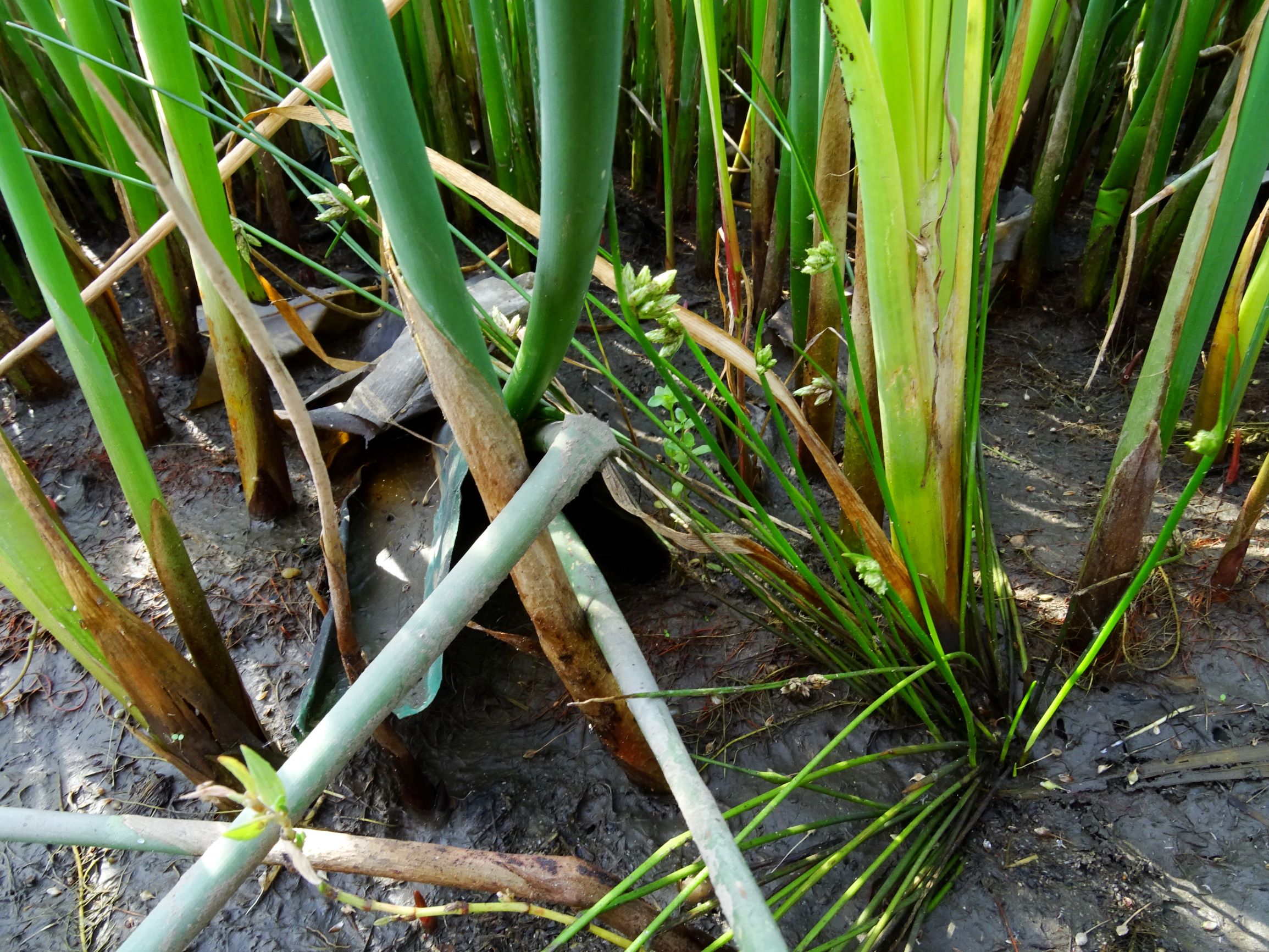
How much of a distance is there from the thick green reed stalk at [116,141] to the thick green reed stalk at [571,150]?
74 cm

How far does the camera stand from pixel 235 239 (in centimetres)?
125

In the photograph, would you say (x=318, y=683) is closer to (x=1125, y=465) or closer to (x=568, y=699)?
(x=568, y=699)

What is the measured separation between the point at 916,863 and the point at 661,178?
1757mm

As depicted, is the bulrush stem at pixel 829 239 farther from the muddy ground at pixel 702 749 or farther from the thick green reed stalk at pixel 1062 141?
the thick green reed stalk at pixel 1062 141

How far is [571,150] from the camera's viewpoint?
19.9 inches

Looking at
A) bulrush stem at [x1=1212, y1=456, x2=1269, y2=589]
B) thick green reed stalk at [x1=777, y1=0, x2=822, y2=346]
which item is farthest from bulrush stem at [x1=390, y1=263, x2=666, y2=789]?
bulrush stem at [x1=1212, y1=456, x2=1269, y2=589]

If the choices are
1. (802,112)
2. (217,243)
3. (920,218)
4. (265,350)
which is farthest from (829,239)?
(217,243)

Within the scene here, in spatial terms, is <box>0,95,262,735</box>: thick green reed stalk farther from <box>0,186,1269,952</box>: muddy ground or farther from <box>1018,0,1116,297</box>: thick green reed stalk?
<box>1018,0,1116,297</box>: thick green reed stalk

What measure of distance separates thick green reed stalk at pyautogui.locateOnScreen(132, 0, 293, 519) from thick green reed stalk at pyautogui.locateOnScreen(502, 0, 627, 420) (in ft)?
1.07

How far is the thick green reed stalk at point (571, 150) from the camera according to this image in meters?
0.45

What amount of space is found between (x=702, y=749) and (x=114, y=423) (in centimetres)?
87

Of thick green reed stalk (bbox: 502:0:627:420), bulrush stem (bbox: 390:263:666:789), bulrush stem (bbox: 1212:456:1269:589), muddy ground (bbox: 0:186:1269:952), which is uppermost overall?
thick green reed stalk (bbox: 502:0:627:420)

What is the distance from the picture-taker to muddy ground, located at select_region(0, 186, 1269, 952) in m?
0.96

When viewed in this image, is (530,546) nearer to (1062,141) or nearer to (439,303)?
(439,303)
